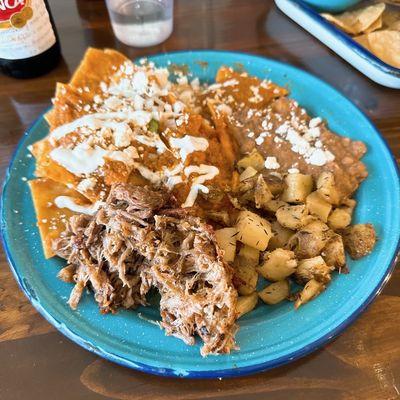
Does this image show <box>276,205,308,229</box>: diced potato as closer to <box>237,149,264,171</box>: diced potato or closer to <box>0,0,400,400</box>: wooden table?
<box>237,149,264,171</box>: diced potato

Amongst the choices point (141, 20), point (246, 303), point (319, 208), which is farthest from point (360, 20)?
point (246, 303)

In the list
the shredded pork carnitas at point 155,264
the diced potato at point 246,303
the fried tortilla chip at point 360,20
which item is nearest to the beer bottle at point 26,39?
the shredded pork carnitas at point 155,264

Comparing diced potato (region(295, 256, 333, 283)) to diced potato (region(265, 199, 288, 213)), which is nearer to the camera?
diced potato (region(295, 256, 333, 283))

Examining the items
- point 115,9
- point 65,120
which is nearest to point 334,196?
point 65,120

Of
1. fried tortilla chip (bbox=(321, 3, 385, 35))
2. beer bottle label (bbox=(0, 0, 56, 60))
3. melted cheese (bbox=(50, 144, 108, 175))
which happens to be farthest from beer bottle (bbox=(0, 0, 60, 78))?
fried tortilla chip (bbox=(321, 3, 385, 35))

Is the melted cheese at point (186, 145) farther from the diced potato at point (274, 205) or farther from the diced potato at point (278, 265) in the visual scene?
the diced potato at point (278, 265)

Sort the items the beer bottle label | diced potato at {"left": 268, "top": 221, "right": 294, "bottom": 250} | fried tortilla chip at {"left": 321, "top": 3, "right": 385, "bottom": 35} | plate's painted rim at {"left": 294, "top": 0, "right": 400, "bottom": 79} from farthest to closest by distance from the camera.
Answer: fried tortilla chip at {"left": 321, "top": 3, "right": 385, "bottom": 35} → plate's painted rim at {"left": 294, "top": 0, "right": 400, "bottom": 79} → the beer bottle label → diced potato at {"left": 268, "top": 221, "right": 294, "bottom": 250}
